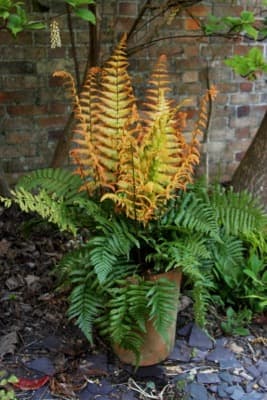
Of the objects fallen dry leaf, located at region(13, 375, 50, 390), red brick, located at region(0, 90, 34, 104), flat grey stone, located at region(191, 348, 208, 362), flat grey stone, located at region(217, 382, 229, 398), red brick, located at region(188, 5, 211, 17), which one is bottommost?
flat grey stone, located at region(217, 382, 229, 398)

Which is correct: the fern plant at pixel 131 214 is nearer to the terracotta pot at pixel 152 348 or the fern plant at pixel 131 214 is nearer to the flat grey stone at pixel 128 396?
the terracotta pot at pixel 152 348

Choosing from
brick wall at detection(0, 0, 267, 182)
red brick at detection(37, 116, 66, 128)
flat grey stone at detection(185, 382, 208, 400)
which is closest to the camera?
flat grey stone at detection(185, 382, 208, 400)

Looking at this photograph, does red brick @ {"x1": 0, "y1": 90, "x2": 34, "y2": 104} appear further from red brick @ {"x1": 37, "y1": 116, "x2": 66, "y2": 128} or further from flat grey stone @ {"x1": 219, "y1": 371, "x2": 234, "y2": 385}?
flat grey stone @ {"x1": 219, "y1": 371, "x2": 234, "y2": 385}

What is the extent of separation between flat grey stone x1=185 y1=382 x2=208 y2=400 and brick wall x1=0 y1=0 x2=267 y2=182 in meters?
1.66

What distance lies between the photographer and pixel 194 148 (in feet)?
6.59

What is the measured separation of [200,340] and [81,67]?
1827 millimetres

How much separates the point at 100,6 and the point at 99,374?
214 cm

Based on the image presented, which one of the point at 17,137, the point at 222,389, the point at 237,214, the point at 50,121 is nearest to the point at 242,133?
the point at 50,121

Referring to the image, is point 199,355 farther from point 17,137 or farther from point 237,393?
point 17,137

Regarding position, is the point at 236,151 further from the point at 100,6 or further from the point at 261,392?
the point at 261,392

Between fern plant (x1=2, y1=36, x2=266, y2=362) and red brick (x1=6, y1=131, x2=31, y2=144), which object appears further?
red brick (x1=6, y1=131, x2=31, y2=144)

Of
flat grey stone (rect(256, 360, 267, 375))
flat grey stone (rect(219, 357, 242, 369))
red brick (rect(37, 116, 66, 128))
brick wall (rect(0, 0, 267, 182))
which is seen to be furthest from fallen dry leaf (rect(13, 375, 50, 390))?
red brick (rect(37, 116, 66, 128))

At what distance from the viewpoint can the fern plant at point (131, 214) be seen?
190 cm

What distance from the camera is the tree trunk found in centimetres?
278
